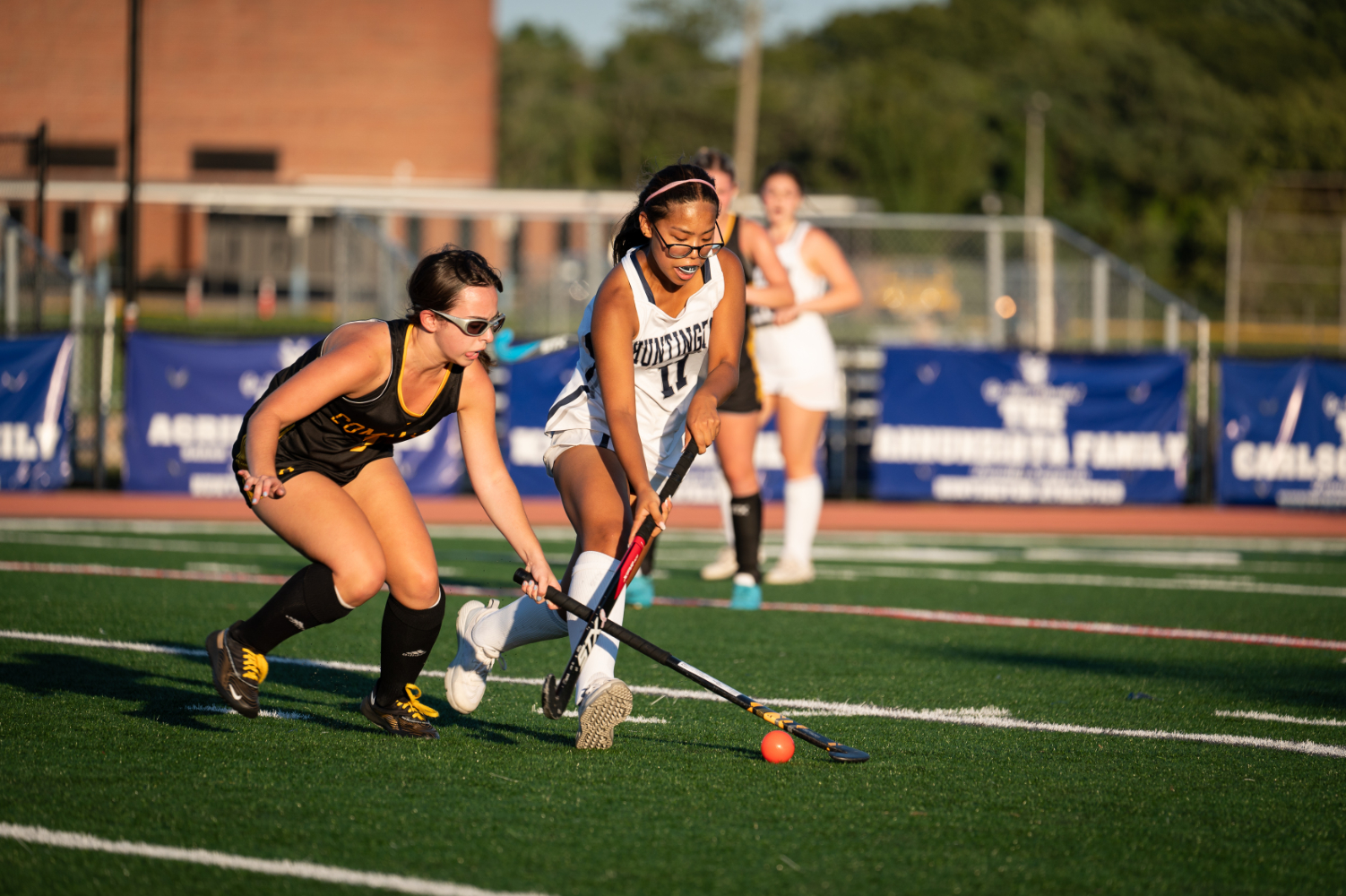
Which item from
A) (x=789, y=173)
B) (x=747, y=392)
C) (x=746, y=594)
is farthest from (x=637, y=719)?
(x=789, y=173)

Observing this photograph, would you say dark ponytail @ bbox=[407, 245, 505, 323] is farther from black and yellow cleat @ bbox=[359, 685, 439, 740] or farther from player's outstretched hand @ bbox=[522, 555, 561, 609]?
black and yellow cleat @ bbox=[359, 685, 439, 740]

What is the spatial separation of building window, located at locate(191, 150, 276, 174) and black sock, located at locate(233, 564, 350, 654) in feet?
128

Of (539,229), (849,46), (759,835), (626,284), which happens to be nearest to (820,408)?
(626,284)

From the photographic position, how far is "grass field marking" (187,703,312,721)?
4793 millimetres

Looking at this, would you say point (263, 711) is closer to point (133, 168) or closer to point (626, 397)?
point (626, 397)

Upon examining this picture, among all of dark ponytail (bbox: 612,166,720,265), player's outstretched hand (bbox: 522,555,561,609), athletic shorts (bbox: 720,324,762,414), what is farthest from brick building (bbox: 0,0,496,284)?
player's outstretched hand (bbox: 522,555,561,609)

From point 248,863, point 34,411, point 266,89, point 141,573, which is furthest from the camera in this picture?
point 266,89

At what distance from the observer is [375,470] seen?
187 inches

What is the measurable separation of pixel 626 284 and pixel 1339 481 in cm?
1244

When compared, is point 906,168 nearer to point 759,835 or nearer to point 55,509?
point 55,509

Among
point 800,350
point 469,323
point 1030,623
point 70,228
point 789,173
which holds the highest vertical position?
point 70,228

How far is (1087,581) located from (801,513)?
7.47 feet

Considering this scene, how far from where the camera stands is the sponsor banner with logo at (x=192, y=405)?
1395 cm

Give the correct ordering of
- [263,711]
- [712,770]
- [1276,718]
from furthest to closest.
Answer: [1276,718], [263,711], [712,770]
